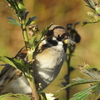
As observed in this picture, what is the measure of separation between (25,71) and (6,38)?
11.7 ft

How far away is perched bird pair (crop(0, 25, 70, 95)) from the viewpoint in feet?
4.29

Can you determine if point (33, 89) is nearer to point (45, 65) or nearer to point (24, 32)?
point (24, 32)

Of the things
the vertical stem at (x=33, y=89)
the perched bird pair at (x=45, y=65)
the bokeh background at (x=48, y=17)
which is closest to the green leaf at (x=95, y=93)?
the vertical stem at (x=33, y=89)

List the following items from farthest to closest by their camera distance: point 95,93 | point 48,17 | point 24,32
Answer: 1. point 48,17
2. point 24,32
3. point 95,93

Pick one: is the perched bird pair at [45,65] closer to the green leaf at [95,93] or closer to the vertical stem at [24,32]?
the vertical stem at [24,32]

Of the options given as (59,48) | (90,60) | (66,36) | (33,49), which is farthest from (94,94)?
(90,60)

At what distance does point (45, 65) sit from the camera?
1.33 m

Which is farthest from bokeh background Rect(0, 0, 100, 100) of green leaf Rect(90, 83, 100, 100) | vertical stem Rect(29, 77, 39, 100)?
green leaf Rect(90, 83, 100, 100)

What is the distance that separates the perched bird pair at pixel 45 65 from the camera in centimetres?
131

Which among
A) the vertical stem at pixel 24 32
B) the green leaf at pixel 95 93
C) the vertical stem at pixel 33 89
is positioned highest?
the vertical stem at pixel 24 32

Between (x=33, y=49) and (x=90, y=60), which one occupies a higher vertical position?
(x=33, y=49)

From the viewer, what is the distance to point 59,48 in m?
1.44

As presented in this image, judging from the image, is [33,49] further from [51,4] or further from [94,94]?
[51,4]

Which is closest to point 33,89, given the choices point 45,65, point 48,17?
point 45,65
